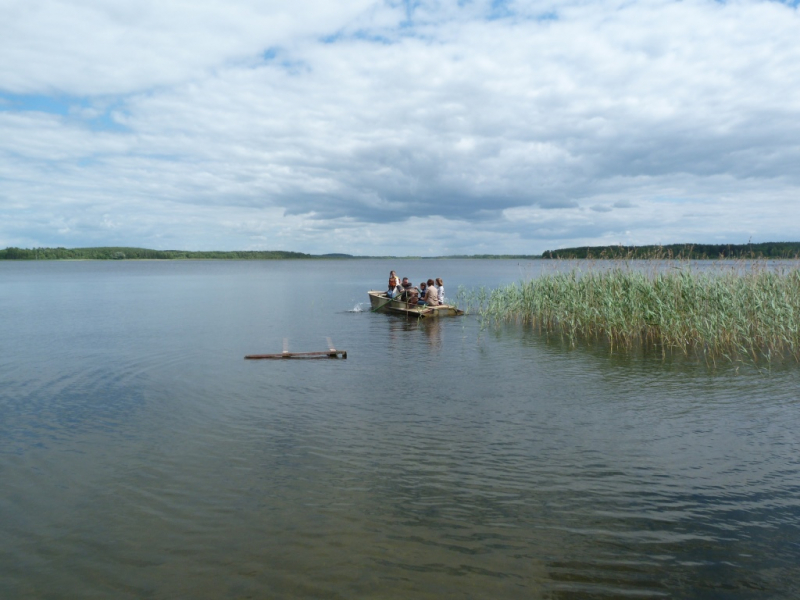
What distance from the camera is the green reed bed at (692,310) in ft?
54.0

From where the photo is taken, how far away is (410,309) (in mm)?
27359

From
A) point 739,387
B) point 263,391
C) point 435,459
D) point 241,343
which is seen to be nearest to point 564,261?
point 739,387

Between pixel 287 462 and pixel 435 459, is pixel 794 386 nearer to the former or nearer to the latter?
pixel 435 459

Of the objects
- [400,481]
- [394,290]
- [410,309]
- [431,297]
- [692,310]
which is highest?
Result: [394,290]

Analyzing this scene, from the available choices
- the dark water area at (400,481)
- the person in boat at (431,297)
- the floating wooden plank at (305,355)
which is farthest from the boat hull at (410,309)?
the dark water area at (400,481)

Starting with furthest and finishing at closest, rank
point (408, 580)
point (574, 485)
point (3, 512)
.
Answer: point (574, 485) < point (3, 512) < point (408, 580)

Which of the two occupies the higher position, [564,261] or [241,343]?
[564,261]

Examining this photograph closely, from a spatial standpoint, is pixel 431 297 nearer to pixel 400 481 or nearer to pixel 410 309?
pixel 410 309

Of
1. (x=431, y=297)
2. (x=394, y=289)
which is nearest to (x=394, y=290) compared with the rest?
(x=394, y=289)

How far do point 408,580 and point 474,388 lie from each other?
8000mm

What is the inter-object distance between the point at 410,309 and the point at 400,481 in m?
20.1

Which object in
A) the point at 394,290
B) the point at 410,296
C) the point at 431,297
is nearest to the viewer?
the point at 431,297

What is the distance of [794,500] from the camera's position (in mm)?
6742

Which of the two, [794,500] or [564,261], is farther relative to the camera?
[564,261]
